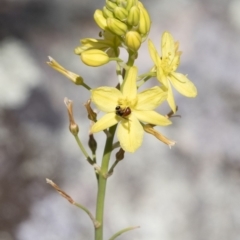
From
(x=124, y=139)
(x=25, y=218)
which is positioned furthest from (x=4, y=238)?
(x=124, y=139)

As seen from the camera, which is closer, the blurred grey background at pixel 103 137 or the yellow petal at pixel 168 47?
the yellow petal at pixel 168 47

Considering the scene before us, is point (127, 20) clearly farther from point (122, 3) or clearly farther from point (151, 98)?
point (151, 98)

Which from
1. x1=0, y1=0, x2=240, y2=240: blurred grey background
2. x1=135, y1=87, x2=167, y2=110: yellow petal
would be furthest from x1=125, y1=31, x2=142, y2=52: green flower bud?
x1=0, y1=0, x2=240, y2=240: blurred grey background

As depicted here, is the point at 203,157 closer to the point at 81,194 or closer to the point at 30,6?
the point at 81,194

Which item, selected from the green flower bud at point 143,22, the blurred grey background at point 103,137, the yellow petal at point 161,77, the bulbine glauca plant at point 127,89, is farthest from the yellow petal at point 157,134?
the blurred grey background at point 103,137

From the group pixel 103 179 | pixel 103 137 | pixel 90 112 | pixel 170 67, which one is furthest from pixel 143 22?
pixel 103 137

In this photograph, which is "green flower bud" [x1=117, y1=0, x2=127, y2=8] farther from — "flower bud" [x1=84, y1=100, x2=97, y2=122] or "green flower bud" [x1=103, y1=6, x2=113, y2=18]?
"flower bud" [x1=84, y1=100, x2=97, y2=122]

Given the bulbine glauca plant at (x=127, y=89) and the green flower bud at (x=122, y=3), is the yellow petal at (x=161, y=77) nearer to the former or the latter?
the bulbine glauca plant at (x=127, y=89)

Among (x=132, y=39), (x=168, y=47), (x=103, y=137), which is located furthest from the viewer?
(x=103, y=137)
